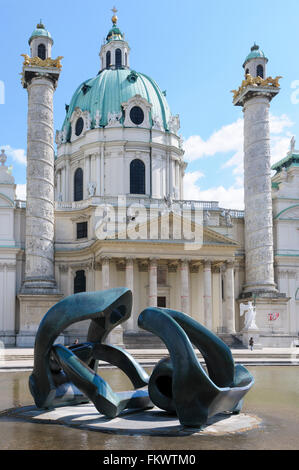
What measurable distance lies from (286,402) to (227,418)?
3.84 meters

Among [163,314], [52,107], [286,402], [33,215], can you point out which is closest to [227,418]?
[163,314]

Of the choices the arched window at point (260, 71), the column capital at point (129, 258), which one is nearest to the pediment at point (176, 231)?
the column capital at point (129, 258)

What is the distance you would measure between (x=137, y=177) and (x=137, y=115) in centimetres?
621

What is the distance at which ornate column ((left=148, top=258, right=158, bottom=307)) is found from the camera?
138ft


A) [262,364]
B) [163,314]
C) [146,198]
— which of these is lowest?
[262,364]

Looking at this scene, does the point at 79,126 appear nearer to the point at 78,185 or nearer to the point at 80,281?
the point at 78,185

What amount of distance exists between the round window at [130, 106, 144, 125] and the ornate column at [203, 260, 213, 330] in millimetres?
17606

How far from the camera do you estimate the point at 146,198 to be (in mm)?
49906

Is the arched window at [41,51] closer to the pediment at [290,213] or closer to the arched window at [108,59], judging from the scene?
the arched window at [108,59]

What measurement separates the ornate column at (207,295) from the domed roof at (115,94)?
1782 centimetres

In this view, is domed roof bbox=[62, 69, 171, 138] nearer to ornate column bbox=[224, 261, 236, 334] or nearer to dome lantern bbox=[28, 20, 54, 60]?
dome lantern bbox=[28, 20, 54, 60]

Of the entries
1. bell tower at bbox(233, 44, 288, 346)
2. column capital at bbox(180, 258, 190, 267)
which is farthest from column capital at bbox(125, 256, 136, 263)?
bell tower at bbox(233, 44, 288, 346)
